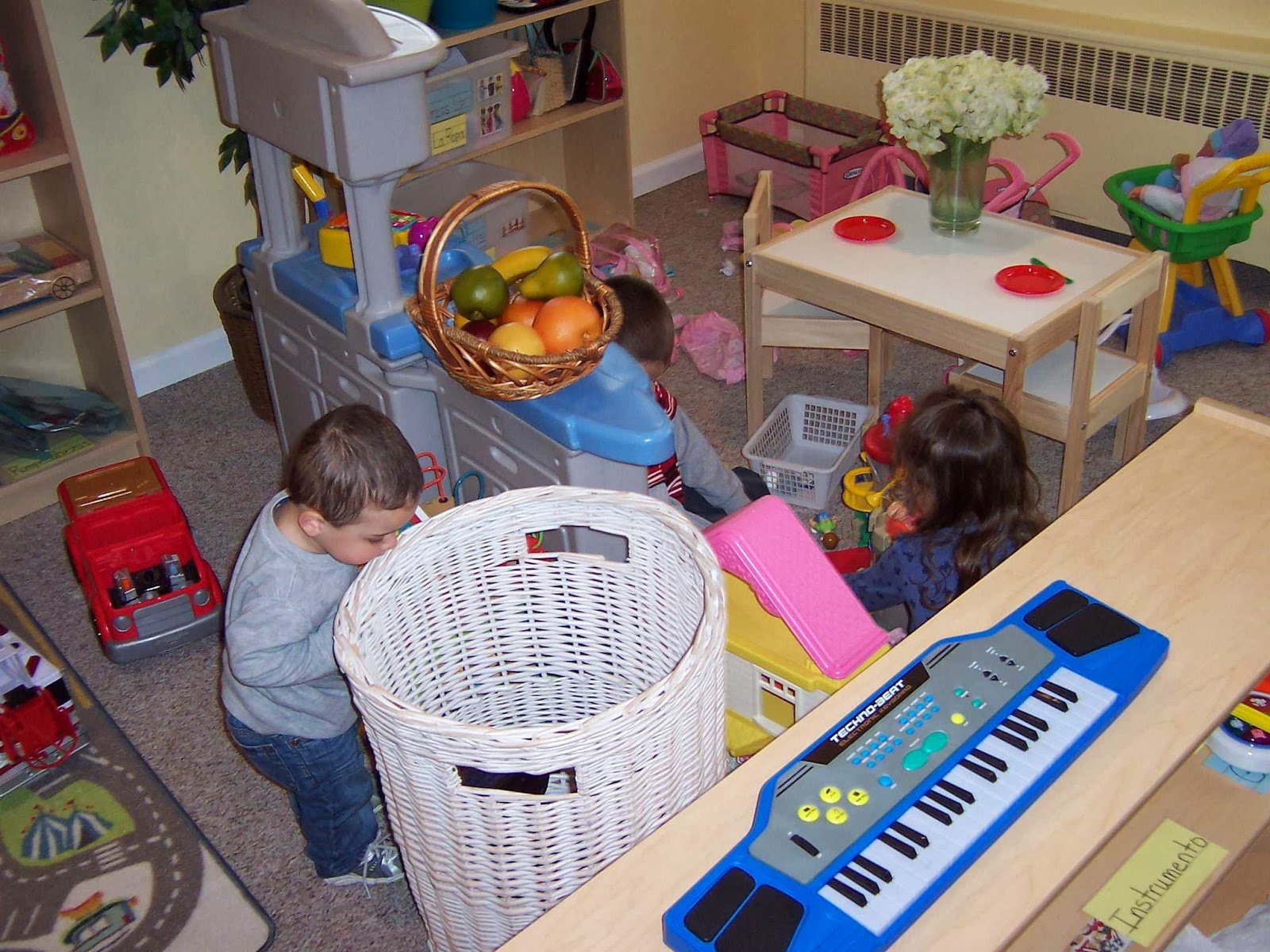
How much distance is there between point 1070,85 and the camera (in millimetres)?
3580

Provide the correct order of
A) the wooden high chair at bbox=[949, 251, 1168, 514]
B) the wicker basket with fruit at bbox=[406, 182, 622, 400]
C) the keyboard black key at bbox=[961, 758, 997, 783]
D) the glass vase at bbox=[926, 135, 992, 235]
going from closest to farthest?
the keyboard black key at bbox=[961, 758, 997, 783], the wicker basket with fruit at bbox=[406, 182, 622, 400], the wooden high chair at bbox=[949, 251, 1168, 514], the glass vase at bbox=[926, 135, 992, 235]

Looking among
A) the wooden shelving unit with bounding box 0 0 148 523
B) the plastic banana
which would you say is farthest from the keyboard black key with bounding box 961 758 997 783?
the wooden shelving unit with bounding box 0 0 148 523

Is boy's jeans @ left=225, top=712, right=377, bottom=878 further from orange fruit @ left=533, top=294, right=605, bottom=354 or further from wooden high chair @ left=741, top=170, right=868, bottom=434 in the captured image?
wooden high chair @ left=741, top=170, right=868, bottom=434

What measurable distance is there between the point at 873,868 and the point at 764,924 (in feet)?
0.32

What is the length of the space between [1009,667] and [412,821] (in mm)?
629

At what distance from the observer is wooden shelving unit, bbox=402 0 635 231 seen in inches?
135

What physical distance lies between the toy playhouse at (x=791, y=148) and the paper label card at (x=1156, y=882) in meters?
2.63

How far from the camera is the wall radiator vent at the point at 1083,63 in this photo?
10.8 feet

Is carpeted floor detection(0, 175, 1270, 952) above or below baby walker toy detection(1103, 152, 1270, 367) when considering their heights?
below

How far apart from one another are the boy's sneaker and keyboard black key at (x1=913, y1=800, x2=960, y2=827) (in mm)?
1140

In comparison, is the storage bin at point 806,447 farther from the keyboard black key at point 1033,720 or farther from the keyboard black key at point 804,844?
the keyboard black key at point 804,844

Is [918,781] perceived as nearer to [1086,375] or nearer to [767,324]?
[1086,375]

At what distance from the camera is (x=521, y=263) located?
2.19 metres

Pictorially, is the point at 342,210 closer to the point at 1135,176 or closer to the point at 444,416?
the point at 444,416
